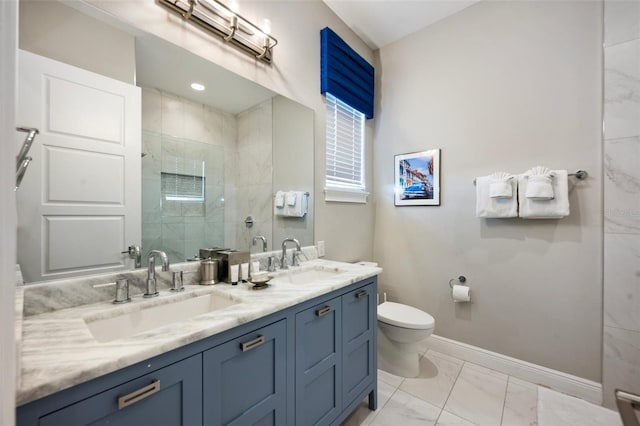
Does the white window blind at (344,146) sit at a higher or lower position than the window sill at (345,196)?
higher

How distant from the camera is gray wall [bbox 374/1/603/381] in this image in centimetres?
176

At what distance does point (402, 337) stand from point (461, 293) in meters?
0.63

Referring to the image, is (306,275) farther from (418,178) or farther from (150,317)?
(418,178)

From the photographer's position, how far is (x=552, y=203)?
1774mm

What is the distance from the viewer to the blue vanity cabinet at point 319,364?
1.19 metres

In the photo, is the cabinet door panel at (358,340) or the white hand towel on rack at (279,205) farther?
the white hand towel on rack at (279,205)

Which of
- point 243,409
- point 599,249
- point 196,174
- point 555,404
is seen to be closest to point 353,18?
point 196,174

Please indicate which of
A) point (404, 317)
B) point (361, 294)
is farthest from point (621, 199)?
point (361, 294)

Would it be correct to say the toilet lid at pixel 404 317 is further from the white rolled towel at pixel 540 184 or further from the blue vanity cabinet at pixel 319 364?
the white rolled towel at pixel 540 184

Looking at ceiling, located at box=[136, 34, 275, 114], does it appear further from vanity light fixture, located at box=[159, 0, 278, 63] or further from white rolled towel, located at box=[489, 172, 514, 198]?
white rolled towel, located at box=[489, 172, 514, 198]

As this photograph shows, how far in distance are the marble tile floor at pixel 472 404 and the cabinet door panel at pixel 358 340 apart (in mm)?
263

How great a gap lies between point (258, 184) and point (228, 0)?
108 centimetres

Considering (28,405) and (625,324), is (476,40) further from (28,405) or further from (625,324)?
(28,405)

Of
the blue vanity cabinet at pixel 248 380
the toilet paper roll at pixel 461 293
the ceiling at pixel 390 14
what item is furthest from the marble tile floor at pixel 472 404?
the ceiling at pixel 390 14
